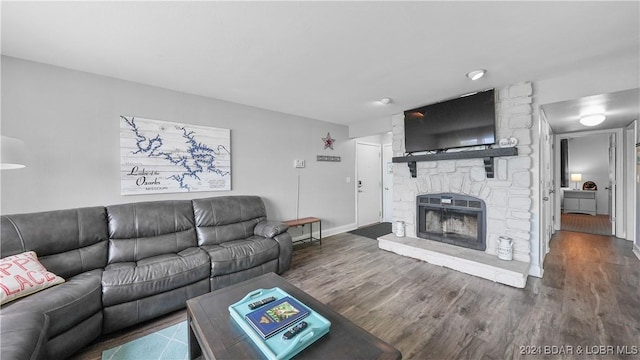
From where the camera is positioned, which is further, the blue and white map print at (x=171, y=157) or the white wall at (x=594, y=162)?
the white wall at (x=594, y=162)

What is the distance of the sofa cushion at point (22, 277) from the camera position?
1494 millimetres

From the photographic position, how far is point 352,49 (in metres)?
2.02

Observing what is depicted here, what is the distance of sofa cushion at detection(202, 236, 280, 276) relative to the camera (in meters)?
2.35

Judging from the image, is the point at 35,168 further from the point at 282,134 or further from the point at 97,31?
the point at 282,134

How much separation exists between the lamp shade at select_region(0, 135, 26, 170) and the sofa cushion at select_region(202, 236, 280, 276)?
1.56 meters

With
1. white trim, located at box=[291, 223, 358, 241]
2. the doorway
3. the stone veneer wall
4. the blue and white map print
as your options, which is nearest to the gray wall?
the blue and white map print

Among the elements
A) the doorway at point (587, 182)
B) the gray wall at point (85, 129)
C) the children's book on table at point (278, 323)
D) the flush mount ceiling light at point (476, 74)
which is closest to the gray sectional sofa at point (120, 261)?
the gray wall at point (85, 129)

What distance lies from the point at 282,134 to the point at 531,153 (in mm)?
3421

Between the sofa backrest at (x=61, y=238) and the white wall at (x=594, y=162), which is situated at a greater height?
the white wall at (x=594, y=162)

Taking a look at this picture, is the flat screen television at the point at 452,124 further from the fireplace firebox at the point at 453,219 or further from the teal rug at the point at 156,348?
the teal rug at the point at 156,348

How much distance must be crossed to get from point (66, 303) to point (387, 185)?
5481 millimetres

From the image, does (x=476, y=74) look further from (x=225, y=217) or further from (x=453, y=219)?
(x=225, y=217)

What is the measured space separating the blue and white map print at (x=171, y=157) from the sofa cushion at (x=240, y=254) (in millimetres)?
959

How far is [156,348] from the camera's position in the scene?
1695 mm
